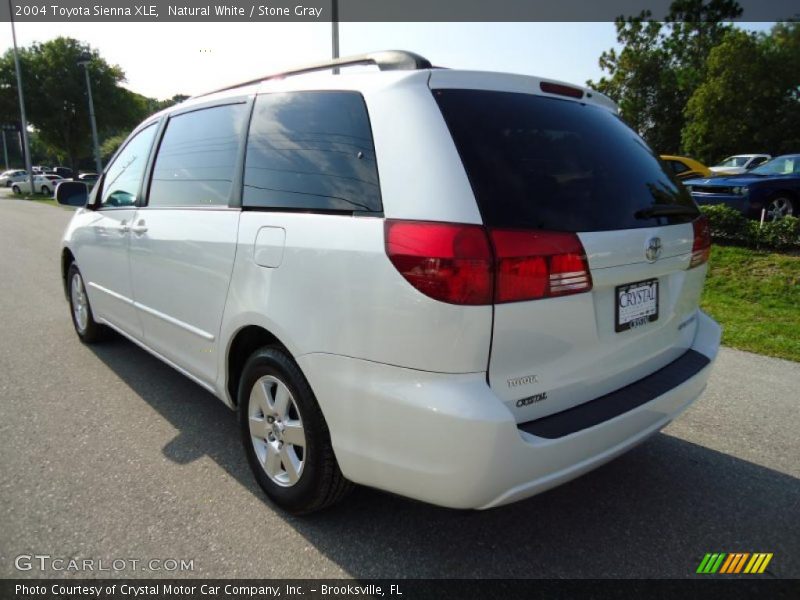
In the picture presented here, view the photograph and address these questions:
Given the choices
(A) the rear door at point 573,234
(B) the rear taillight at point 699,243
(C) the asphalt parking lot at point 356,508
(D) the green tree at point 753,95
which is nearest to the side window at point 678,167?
(C) the asphalt parking lot at point 356,508

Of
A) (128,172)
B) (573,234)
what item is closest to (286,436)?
(573,234)

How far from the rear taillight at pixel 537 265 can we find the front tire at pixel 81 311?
4021 mm

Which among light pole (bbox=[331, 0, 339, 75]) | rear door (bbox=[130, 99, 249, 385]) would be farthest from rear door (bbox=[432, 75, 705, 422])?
light pole (bbox=[331, 0, 339, 75])

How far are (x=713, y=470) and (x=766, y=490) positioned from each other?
245mm

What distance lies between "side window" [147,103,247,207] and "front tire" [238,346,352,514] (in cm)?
93

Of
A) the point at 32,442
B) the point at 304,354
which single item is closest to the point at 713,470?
the point at 304,354

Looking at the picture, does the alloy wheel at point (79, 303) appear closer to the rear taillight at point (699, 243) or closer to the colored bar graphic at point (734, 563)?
the rear taillight at point (699, 243)

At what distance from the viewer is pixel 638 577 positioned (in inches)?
84.2

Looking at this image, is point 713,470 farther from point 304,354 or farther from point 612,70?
point 612,70

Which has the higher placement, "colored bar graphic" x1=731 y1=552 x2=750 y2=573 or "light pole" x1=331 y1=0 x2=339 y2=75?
"light pole" x1=331 y1=0 x2=339 y2=75

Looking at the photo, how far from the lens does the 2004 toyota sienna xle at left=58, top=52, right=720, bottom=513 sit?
1826 millimetres

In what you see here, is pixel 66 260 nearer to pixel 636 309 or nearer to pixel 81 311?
pixel 81 311

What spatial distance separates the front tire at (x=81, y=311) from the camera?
4.75m

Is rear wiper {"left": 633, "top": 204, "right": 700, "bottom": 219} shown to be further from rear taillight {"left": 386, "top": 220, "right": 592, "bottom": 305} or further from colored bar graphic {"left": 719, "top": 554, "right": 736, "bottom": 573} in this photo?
colored bar graphic {"left": 719, "top": 554, "right": 736, "bottom": 573}
